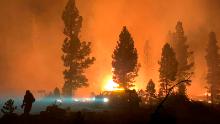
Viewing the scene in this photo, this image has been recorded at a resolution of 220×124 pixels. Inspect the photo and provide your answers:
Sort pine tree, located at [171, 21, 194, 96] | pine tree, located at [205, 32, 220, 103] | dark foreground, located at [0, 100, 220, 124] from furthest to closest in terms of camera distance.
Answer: pine tree, located at [205, 32, 220, 103] → pine tree, located at [171, 21, 194, 96] → dark foreground, located at [0, 100, 220, 124]

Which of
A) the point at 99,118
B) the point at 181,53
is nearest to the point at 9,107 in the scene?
the point at 99,118

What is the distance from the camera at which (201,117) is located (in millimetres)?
37219

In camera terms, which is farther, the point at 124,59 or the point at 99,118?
the point at 124,59

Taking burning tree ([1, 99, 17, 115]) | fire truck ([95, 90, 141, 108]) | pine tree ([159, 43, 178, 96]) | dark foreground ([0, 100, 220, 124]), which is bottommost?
dark foreground ([0, 100, 220, 124])

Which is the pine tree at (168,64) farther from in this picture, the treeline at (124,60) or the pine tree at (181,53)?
the pine tree at (181,53)

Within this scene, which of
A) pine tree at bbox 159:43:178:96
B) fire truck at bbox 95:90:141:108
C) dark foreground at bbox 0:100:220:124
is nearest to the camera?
dark foreground at bbox 0:100:220:124

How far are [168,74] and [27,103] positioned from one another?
40258 mm

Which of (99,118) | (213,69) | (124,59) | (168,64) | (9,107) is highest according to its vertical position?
(213,69)

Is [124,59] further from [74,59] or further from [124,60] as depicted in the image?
[74,59]

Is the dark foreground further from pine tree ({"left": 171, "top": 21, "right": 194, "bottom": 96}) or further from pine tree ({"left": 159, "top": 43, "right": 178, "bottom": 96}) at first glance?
pine tree ({"left": 171, "top": 21, "right": 194, "bottom": 96})

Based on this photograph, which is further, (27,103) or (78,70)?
(78,70)

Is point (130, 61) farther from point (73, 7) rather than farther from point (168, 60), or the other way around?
point (73, 7)

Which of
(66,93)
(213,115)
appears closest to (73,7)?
(66,93)

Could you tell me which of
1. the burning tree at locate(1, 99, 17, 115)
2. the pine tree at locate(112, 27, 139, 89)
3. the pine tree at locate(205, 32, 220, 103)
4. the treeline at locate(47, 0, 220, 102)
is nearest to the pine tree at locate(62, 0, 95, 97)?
the treeline at locate(47, 0, 220, 102)
